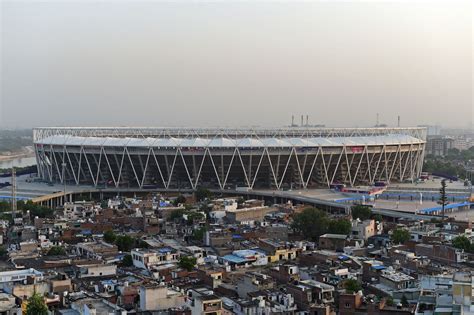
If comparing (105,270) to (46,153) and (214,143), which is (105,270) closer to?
(214,143)

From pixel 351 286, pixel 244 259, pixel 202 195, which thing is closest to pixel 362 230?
pixel 244 259

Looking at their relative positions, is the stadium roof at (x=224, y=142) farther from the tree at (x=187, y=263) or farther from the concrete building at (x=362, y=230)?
the tree at (x=187, y=263)

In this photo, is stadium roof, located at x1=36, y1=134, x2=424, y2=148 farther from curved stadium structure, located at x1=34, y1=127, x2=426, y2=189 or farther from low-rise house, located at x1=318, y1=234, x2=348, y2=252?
low-rise house, located at x1=318, y1=234, x2=348, y2=252

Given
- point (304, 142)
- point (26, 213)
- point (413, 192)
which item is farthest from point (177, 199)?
point (413, 192)

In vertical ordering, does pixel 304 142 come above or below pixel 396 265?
above

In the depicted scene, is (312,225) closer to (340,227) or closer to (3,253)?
(340,227)

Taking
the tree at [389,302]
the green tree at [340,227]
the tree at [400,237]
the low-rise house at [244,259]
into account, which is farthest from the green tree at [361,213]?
the tree at [389,302]
